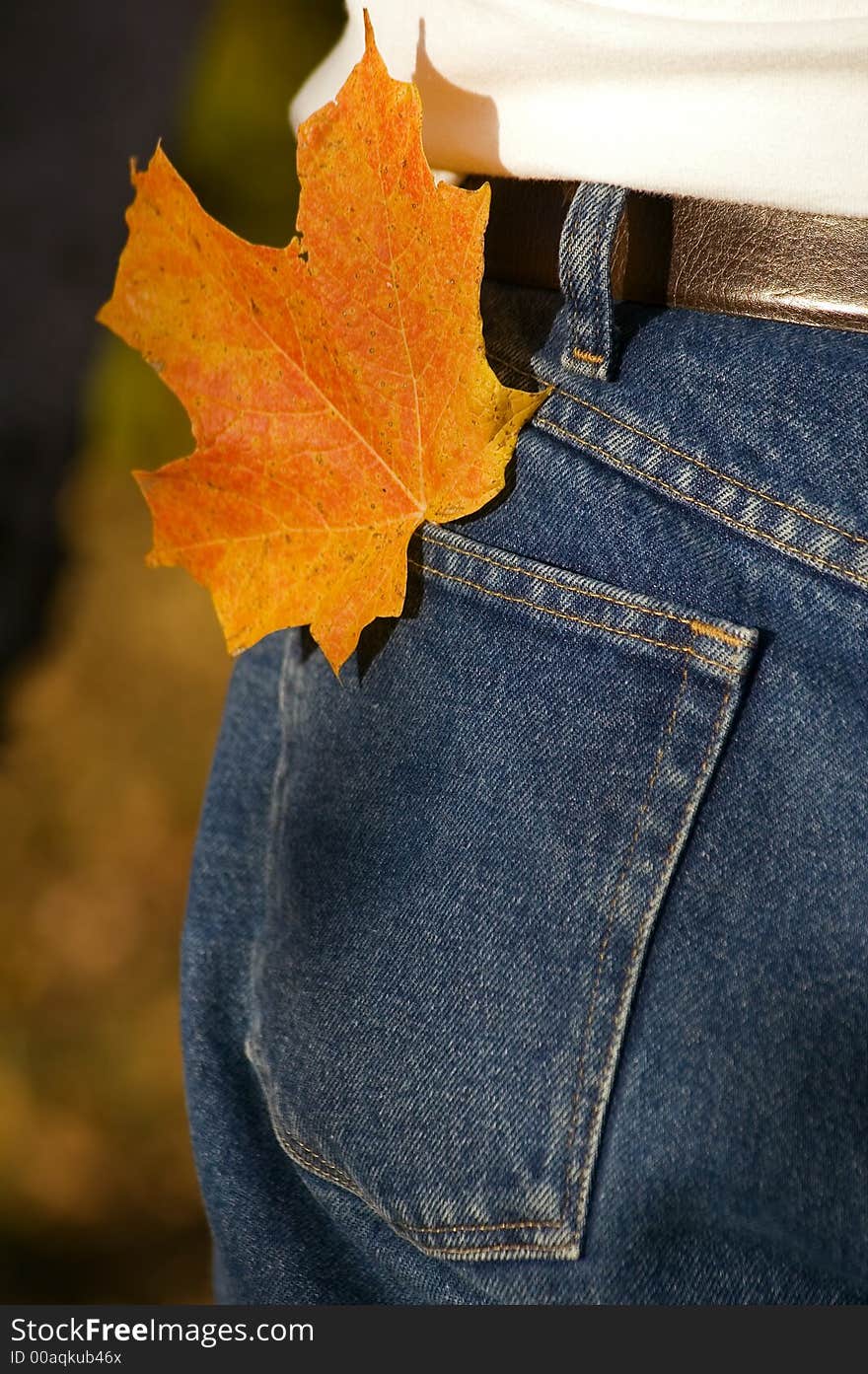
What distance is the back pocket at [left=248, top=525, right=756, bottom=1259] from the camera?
686mm

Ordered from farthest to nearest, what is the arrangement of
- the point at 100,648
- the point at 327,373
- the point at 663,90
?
the point at 100,648
the point at 327,373
the point at 663,90

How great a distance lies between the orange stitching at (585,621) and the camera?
67cm

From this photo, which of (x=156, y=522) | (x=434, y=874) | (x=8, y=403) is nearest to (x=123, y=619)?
(x=8, y=403)

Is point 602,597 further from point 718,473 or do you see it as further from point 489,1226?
point 489,1226

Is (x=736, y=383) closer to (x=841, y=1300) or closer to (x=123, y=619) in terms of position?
(x=841, y=1300)

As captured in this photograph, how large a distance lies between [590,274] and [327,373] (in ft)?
0.63

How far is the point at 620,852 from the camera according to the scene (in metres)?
0.69

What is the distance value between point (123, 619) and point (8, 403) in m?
0.53

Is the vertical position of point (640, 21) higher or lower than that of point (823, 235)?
higher

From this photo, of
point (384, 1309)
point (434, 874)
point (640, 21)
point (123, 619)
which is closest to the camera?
point (640, 21)

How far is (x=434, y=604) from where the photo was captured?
30.7 inches

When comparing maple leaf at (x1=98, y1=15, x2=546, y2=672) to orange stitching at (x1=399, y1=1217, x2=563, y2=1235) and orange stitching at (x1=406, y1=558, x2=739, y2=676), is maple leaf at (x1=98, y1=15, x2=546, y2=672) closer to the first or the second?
orange stitching at (x1=406, y1=558, x2=739, y2=676)

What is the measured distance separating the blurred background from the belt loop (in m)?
1.57

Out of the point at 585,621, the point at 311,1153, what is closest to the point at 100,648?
the point at 311,1153
